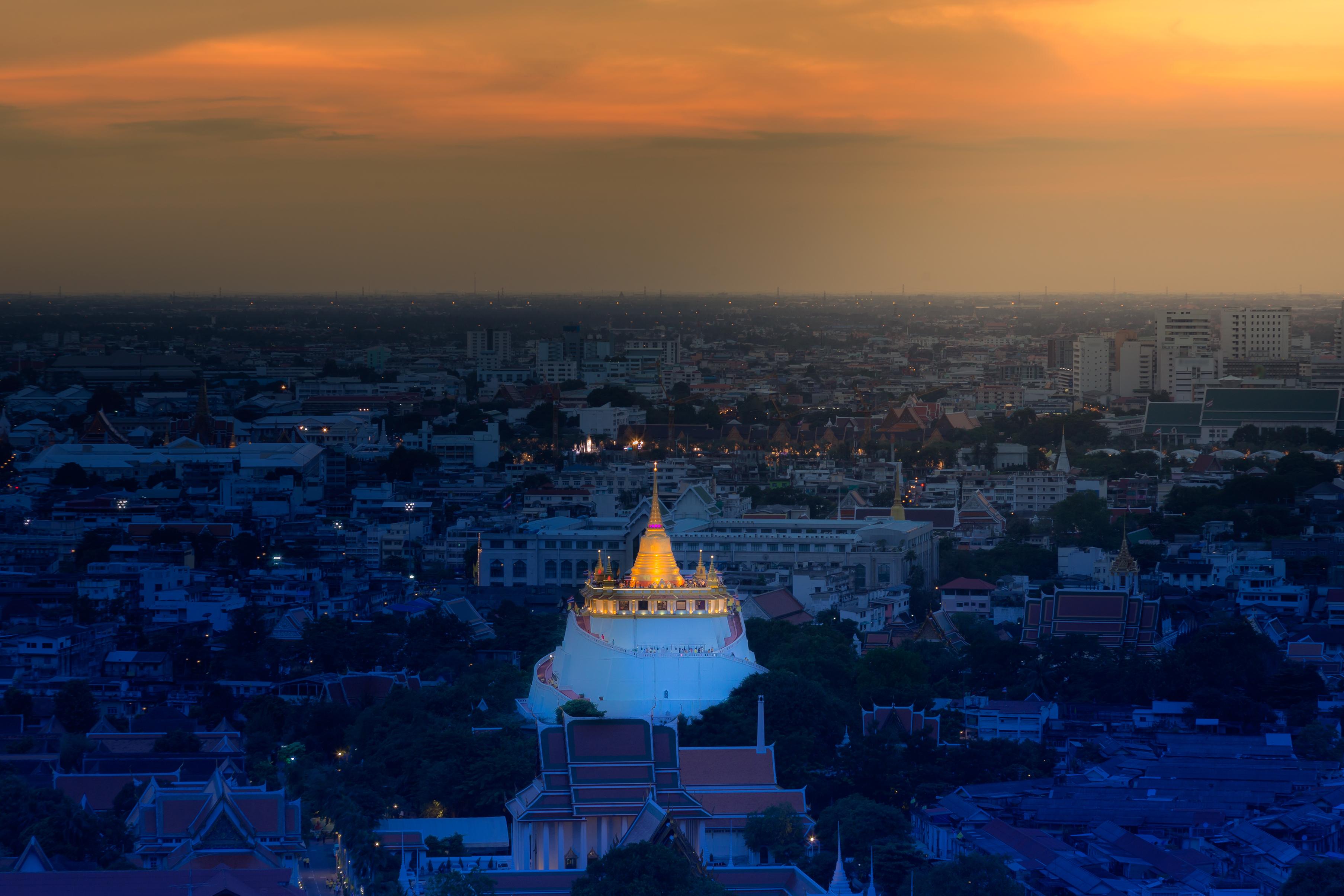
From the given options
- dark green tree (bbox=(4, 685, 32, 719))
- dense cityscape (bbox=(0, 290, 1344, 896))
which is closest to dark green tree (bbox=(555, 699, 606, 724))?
dense cityscape (bbox=(0, 290, 1344, 896))

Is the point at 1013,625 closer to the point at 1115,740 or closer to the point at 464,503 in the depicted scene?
the point at 1115,740

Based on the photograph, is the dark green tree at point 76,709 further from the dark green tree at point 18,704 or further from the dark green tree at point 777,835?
the dark green tree at point 777,835

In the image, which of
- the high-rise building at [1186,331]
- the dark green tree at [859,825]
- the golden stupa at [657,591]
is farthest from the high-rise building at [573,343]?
the dark green tree at [859,825]

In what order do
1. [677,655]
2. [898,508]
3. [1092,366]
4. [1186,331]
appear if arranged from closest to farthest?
1. [677,655]
2. [898,508]
3. [1092,366]
4. [1186,331]

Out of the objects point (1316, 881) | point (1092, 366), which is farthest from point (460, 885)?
point (1092, 366)

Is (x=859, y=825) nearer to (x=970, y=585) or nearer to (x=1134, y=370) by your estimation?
(x=970, y=585)

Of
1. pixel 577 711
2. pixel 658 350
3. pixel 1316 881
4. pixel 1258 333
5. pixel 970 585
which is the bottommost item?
pixel 658 350

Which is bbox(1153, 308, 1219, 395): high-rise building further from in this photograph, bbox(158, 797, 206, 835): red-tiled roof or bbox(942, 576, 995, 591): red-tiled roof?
bbox(158, 797, 206, 835): red-tiled roof
